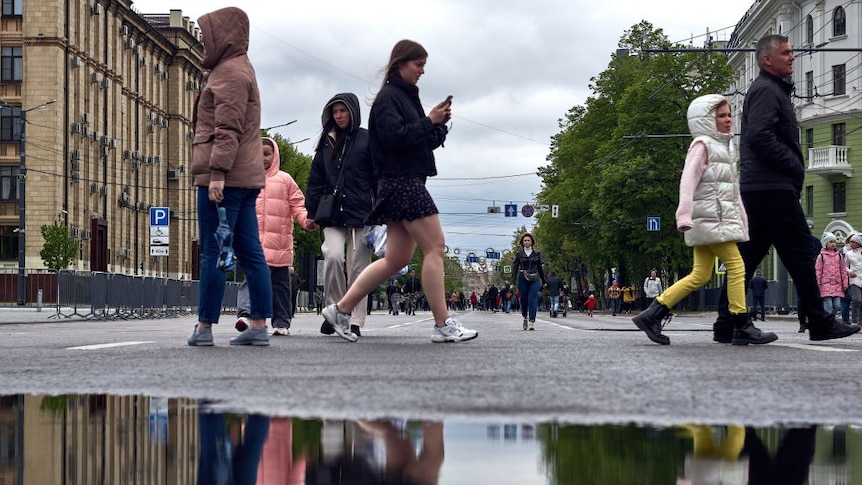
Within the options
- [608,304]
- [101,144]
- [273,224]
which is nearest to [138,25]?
[101,144]

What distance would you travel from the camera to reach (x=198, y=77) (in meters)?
92.3

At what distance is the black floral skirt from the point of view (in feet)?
33.4

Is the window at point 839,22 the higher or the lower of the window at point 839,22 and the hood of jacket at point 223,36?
the higher

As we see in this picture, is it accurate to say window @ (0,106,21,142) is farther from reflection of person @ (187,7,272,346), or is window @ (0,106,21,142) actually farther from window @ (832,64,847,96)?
reflection of person @ (187,7,272,346)

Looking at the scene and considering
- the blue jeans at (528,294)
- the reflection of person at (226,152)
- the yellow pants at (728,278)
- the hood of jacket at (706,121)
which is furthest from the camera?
the blue jeans at (528,294)

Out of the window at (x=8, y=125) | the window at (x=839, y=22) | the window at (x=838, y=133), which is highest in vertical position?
the window at (x=839, y=22)

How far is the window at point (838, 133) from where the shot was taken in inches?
2411

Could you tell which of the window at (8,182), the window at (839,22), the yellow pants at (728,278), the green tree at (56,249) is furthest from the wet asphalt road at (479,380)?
the window at (8,182)

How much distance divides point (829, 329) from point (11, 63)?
5684cm

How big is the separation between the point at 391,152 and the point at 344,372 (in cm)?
405

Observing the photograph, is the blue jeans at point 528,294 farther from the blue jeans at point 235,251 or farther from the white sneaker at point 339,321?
the blue jeans at point 235,251

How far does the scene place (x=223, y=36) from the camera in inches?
374

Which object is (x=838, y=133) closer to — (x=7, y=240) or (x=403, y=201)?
(x=7, y=240)

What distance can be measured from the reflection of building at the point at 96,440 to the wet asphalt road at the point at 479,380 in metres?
0.37
